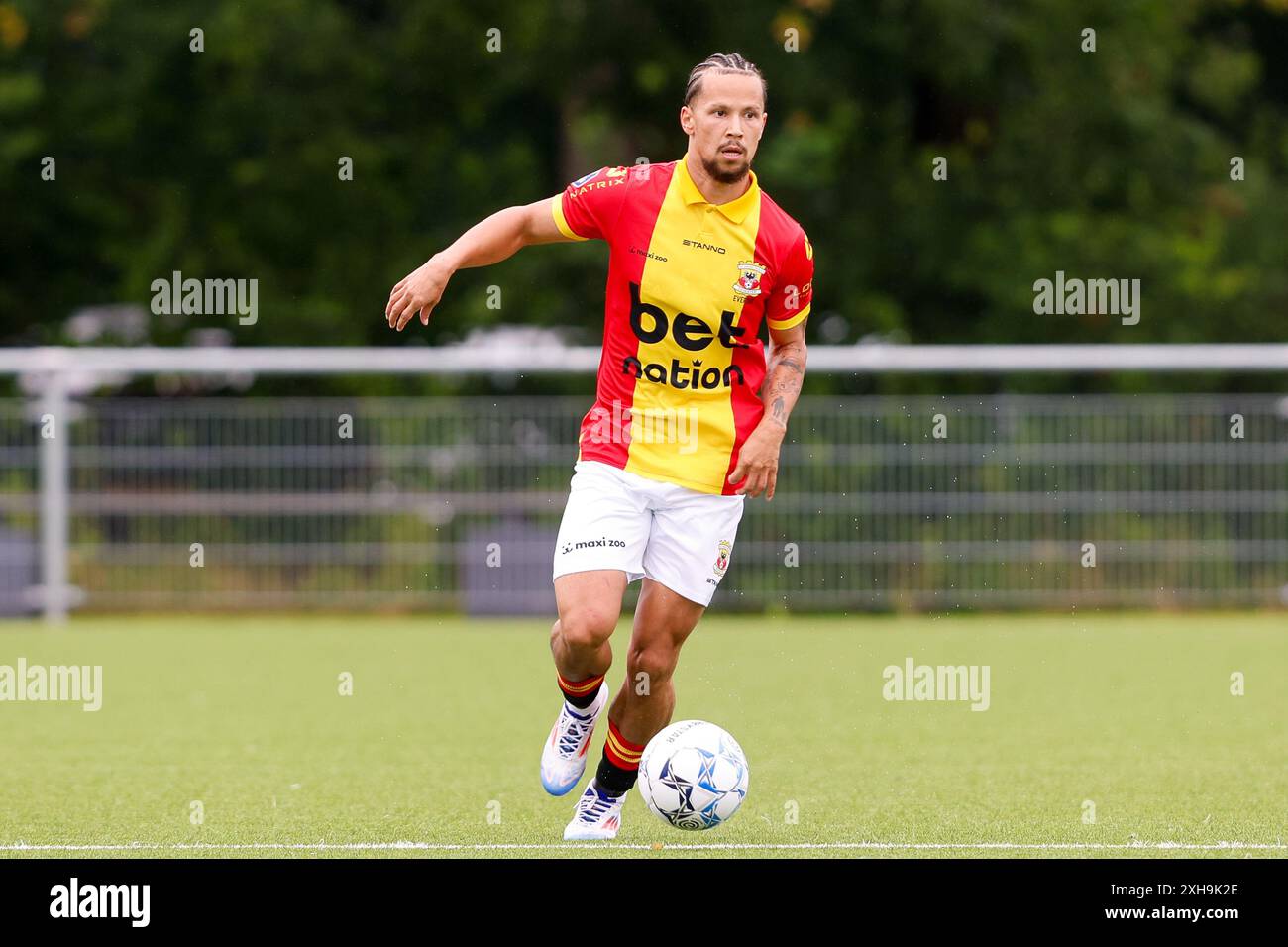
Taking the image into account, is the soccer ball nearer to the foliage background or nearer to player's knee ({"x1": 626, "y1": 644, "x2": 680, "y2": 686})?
player's knee ({"x1": 626, "y1": 644, "x2": 680, "y2": 686})

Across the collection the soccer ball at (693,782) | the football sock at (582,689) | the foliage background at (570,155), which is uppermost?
the foliage background at (570,155)

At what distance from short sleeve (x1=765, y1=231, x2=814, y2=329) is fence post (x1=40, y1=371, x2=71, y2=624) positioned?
32.2ft

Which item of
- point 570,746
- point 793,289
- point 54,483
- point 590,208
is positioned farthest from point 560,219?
point 54,483

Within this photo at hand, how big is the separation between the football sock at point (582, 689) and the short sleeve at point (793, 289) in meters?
1.34

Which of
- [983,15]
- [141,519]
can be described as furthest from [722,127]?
[983,15]

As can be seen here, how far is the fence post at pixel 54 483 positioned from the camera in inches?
586

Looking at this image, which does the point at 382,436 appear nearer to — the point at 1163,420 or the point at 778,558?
the point at 778,558

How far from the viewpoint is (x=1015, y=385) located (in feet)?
54.4

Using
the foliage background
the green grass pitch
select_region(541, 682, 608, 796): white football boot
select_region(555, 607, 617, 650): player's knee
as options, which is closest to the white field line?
the green grass pitch

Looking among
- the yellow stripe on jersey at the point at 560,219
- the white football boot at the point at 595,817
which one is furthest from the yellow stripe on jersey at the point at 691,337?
the white football boot at the point at 595,817

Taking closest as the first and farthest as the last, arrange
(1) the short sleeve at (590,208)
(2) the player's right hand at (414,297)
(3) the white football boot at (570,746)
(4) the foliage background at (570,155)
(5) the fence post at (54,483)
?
(2) the player's right hand at (414,297) < (1) the short sleeve at (590,208) < (3) the white football boot at (570,746) < (5) the fence post at (54,483) < (4) the foliage background at (570,155)

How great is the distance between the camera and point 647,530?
639cm

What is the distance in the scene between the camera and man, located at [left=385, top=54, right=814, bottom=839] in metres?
6.29

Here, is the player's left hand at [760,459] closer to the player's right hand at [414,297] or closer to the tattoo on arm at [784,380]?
the tattoo on arm at [784,380]
